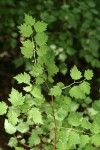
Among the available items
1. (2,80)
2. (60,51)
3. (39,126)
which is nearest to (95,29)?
(60,51)

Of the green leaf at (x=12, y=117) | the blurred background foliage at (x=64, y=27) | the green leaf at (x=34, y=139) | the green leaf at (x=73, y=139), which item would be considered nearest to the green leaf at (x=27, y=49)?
the green leaf at (x=12, y=117)

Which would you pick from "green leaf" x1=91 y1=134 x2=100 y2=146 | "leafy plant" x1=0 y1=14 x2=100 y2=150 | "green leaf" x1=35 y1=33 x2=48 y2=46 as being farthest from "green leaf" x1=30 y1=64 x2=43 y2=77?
"green leaf" x1=91 y1=134 x2=100 y2=146

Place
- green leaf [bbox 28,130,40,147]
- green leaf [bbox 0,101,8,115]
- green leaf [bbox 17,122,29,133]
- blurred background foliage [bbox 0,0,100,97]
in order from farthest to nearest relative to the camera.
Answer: blurred background foliage [bbox 0,0,100,97]
green leaf [bbox 17,122,29,133]
green leaf [bbox 28,130,40,147]
green leaf [bbox 0,101,8,115]

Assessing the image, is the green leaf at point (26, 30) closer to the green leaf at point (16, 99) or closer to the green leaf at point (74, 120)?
the green leaf at point (16, 99)

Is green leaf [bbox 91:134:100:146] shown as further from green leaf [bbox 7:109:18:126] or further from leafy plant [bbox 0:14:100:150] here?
green leaf [bbox 7:109:18:126]

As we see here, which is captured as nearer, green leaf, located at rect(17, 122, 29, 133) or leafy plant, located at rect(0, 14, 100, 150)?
leafy plant, located at rect(0, 14, 100, 150)

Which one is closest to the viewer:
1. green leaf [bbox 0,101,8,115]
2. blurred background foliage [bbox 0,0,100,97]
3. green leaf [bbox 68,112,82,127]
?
green leaf [bbox 0,101,8,115]

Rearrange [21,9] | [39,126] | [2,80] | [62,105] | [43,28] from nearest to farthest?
[43,28], [62,105], [39,126], [21,9], [2,80]

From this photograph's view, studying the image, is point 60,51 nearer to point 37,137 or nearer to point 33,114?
point 37,137
